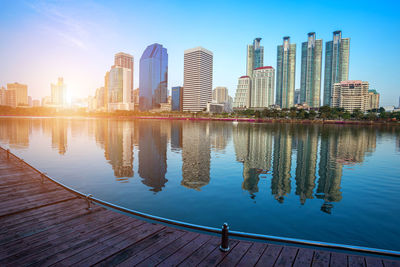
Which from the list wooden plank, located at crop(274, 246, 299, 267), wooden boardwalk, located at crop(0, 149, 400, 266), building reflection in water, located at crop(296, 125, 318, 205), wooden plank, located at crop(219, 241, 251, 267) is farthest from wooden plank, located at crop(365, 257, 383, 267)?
building reflection in water, located at crop(296, 125, 318, 205)

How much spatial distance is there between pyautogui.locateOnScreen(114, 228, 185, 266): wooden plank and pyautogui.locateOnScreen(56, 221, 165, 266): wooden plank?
2.06ft

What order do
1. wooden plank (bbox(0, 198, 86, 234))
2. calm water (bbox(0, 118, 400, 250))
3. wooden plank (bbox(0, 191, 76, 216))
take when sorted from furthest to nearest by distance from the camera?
calm water (bbox(0, 118, 400, 250)) < wooden plank (bbox(0, 191, 76, 216)) < wooden plank (bbox(0, 198, 86, 234))

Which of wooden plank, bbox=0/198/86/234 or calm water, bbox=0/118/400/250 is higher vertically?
wooden plank, bbox=0/198/86/234

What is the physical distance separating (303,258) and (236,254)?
213 cm

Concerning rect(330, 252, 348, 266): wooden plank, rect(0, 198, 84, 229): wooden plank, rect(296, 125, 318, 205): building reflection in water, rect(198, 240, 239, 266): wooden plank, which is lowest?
rect(296, 125, 318, 205): building reflection in water

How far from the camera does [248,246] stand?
26.3 feet

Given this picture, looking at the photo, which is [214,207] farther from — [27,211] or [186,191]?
[27,211]

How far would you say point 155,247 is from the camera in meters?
7.94

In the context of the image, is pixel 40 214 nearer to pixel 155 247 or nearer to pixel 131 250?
pixel 131 250

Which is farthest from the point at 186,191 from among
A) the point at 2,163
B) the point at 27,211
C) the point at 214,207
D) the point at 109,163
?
the point at 2,163

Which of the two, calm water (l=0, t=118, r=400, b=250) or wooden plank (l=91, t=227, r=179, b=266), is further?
calm water (l=0, t=118, r=400, b=250)

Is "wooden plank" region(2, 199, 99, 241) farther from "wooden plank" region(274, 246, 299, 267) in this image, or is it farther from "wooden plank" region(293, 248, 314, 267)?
"wooden plank" region(293, 248, 314, 267)

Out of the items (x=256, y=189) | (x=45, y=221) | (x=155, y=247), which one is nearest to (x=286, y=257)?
(x=155, y=247)

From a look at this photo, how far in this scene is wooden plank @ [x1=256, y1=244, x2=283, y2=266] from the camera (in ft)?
23.3
